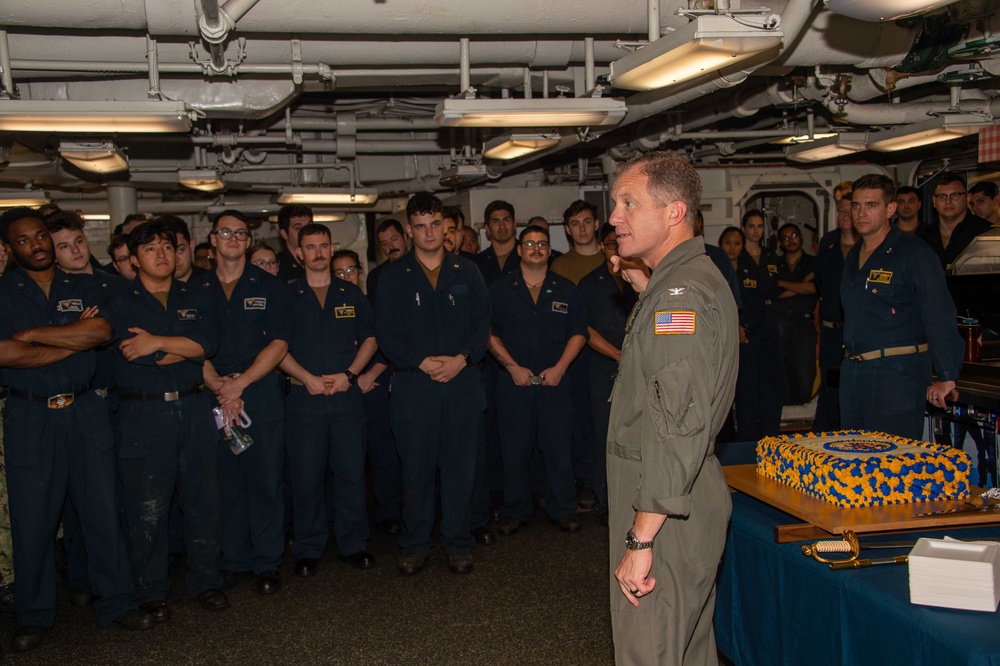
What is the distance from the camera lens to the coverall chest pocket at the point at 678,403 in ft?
6.80

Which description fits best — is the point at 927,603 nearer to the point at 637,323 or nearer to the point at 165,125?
the point at 637,323

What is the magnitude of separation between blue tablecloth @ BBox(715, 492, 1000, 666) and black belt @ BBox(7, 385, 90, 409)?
3.14m

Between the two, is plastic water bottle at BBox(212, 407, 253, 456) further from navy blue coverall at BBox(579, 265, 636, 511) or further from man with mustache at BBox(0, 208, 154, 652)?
navy blue coverall at BBox(579, 265, 636, 511)

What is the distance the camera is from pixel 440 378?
4.56m

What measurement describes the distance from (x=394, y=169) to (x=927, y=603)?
9.03 meters

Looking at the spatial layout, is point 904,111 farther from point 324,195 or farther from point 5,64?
point 5,64

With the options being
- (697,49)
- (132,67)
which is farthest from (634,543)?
(132,67)

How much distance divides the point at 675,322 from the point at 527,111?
2.76 meters

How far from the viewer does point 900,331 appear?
4133 mm

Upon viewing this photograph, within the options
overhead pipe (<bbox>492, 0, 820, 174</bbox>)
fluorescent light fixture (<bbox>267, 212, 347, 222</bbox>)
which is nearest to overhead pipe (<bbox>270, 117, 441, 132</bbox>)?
overhead pipe (<bbox>492, 0, 820, 174</bbox>)

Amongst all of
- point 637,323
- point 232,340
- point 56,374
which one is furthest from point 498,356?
point 637,323

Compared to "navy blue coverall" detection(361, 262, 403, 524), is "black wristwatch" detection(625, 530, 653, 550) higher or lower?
higher

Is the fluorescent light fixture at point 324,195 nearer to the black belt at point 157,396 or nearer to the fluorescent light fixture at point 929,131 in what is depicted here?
the black belt at point 157,396

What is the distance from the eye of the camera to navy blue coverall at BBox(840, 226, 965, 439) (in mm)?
3969
